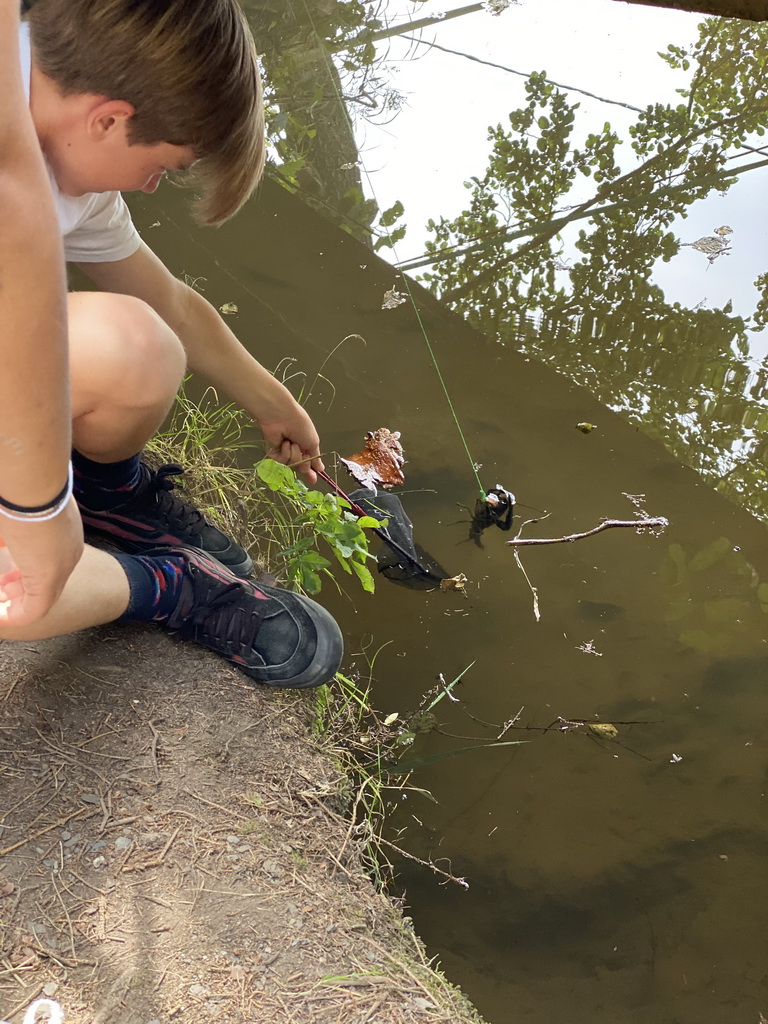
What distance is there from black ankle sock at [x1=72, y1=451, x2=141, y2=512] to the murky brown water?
0.67 m

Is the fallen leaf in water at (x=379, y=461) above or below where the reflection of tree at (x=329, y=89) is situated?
below

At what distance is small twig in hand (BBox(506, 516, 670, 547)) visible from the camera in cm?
240

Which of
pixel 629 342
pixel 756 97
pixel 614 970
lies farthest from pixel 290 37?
pixel 614 970

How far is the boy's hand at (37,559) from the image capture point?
107cm

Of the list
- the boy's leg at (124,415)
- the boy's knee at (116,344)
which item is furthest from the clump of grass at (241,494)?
the boy's knee at (116,344)

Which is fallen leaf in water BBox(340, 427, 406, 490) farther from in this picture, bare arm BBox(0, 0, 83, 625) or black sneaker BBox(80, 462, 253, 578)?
bare arm BBox(0, 0, 83, 625)

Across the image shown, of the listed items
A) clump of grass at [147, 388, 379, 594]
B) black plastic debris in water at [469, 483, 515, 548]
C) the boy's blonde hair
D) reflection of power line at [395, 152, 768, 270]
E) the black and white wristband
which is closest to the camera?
the black and white wristband

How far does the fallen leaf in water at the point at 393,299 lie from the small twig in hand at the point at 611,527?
107 cm

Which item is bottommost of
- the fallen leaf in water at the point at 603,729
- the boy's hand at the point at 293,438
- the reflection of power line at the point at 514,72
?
the fallen leaf in water at the point at 603,729

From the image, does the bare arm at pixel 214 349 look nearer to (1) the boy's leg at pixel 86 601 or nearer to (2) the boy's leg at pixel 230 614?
(2) the boy's leg at pixel 230 614

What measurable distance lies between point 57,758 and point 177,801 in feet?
0.81

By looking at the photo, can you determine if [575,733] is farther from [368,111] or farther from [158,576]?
[368,111]

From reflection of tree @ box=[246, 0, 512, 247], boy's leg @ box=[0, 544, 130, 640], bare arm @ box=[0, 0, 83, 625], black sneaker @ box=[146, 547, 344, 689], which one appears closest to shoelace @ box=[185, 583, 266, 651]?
black sneaker @ box=[146, 547, 344, 689]

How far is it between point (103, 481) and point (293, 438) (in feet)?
1.57
